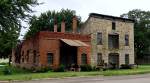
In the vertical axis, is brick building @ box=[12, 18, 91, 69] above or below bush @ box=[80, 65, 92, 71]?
above

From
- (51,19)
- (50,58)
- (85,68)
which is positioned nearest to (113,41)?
(85,68)

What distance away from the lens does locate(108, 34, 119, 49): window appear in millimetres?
48625

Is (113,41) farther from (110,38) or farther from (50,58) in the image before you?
(50,58)

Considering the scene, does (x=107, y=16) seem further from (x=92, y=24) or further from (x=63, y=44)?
(x=63, y=44)

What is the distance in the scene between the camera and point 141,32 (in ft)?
290

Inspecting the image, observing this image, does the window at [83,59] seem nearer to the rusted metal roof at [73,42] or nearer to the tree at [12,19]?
the rusted metal roof at [73,42]

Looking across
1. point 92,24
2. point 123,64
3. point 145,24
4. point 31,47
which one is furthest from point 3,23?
point 145,24

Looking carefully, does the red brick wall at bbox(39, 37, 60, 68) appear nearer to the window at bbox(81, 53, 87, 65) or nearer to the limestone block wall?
the window at bbox(81, 53, 87, 65)

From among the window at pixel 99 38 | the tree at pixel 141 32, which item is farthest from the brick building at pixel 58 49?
the tree at pixel 141 32

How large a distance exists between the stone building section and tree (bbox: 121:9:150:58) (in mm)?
37600

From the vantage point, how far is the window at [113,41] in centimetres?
4862

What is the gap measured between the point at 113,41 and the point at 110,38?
0.72 metres

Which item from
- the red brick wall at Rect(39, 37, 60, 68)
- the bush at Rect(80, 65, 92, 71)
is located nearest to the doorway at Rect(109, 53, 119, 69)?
the bush at Rect(80, 65, 92, 71)

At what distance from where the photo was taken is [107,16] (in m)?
47.7
